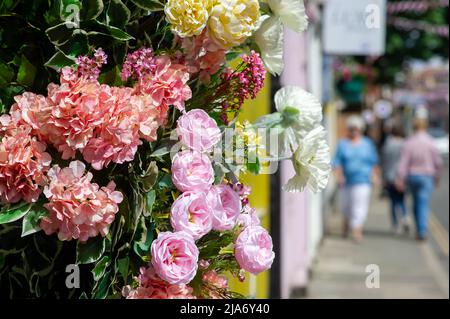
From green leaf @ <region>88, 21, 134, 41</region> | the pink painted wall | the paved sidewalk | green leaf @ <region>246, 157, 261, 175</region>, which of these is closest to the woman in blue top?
the paved sidewalk

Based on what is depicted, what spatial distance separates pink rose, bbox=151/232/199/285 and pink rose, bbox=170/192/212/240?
25 mm

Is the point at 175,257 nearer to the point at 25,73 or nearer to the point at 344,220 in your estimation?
the point at 25,73

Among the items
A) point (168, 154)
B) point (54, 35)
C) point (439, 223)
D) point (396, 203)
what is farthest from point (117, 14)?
point (439, 223)

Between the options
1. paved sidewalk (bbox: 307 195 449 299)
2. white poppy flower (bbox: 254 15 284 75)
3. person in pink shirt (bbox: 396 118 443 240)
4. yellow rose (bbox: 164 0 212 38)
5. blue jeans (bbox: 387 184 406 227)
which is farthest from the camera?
blue jeans (bbox: 387 184 406 227)

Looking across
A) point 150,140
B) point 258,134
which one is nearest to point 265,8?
point 258,134

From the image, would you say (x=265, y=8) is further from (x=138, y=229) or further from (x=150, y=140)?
(x=138, y=229)

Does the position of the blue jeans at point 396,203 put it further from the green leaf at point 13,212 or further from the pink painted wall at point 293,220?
the green leaf at point 13,212

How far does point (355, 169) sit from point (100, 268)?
9.84 m

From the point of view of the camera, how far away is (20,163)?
6.06 ft

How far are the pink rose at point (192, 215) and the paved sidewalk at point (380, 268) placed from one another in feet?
17.6

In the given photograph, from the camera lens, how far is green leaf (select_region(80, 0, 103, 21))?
6.44ft

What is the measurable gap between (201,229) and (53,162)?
0.39 metres

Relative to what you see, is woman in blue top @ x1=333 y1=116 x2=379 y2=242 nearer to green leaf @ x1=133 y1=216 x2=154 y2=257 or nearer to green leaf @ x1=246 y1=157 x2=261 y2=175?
green leaf @ x1=246 y1=157 x2=261 y2=175

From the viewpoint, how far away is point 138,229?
2.00 m
